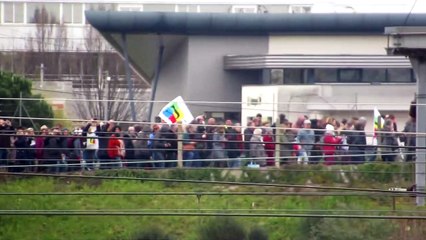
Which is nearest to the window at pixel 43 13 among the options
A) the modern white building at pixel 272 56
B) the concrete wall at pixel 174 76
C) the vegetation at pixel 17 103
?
the modern white building at pixel 272 56

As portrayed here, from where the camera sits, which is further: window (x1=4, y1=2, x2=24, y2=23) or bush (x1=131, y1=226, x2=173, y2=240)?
window (x1=4, y1=2, x2=24, y2=23)

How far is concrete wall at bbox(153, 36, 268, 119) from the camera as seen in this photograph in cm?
3809

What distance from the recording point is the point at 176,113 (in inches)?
843

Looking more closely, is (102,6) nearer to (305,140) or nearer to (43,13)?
→ (43,13)

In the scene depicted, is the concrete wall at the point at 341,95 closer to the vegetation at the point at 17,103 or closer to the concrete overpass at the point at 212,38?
the concrete overpass at the point at 212,38

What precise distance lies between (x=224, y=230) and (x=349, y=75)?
21.5 m

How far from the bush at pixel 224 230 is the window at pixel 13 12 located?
36.4m

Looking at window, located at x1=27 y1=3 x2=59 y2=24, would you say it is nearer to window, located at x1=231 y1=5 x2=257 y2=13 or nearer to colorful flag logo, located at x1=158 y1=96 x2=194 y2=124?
window, located at x1=231 y1=5 x2=257 y2=13

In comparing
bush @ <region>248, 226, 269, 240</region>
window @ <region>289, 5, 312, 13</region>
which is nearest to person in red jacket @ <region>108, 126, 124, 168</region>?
bush @ <region>248, 226, 269, 240</region>

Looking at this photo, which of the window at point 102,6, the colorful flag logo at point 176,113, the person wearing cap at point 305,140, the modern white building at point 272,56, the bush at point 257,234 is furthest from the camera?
the window at point 102,6

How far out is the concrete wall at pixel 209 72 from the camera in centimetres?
3809

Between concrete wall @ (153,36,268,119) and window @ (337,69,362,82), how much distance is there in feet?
7.89

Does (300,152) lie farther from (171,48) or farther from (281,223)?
(171,48)

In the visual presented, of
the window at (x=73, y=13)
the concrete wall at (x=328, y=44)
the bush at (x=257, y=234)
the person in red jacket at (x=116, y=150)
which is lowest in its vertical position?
the bush at (x=257, y=234)
